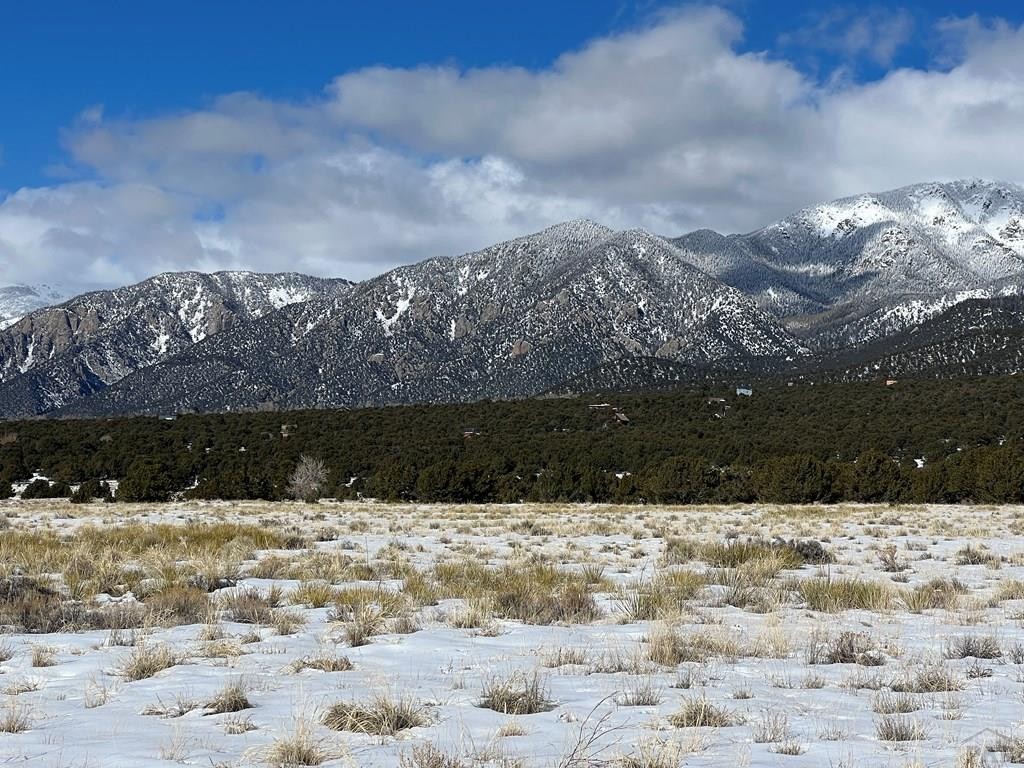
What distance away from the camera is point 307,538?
18734mm

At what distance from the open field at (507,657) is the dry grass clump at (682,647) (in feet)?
0.10

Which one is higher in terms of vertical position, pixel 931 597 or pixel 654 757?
pixel 654 757

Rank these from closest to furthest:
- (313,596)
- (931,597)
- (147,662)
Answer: (147,662), (313,596), (931,597)

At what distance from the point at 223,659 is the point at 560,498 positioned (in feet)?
121

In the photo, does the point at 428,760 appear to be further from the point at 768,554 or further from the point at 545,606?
the point at 768,554

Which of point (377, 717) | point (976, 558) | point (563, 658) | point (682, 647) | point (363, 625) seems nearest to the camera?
point (377, 717)

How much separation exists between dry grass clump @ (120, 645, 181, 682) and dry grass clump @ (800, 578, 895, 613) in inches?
275

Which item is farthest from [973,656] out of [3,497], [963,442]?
[963,442]

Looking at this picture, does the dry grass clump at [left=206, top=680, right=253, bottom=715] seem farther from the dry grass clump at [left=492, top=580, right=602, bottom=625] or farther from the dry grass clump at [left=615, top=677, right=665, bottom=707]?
the dry grass clump at [left=492, top=580, right=602, bottom=625]

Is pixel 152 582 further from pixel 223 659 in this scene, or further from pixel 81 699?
pixel 81 699

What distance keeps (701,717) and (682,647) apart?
2323 millimetres

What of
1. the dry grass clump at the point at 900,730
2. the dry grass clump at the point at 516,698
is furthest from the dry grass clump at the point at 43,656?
the dry grass clump at the point at 900,730

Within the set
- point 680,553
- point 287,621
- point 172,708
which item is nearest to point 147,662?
point 172,708

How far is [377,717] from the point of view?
528 centimetres
